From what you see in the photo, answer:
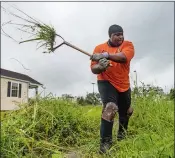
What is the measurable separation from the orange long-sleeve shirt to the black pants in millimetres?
65

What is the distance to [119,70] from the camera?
16.5 ft

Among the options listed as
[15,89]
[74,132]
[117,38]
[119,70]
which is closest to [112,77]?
[119,70]

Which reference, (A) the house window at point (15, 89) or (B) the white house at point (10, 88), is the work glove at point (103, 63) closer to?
(B) the white house at point (10, 88)

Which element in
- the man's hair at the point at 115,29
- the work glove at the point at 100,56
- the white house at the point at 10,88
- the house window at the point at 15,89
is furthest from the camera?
the house window at the point at 15,89

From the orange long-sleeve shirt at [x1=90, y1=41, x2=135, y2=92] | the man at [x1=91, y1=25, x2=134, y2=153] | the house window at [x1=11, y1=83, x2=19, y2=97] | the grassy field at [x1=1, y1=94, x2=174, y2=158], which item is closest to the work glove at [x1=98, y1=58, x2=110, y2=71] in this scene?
the man at [x1=91, y1=25, x2=134, y2=153]

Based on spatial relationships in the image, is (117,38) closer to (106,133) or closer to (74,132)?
(106,133)

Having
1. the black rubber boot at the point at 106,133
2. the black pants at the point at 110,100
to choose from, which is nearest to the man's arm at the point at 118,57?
the black pants at the point at 110,100

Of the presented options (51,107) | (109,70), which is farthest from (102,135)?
(51,107)

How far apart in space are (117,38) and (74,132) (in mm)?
1623

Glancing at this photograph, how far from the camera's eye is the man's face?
5105mm

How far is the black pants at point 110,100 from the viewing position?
4.67m

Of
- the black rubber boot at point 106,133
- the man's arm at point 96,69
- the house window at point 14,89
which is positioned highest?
the house window at point 14,89

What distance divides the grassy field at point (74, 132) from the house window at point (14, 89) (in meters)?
27.2

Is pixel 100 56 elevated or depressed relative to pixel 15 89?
depressed
